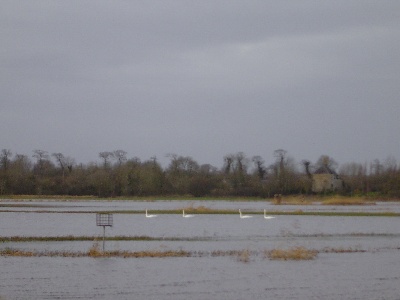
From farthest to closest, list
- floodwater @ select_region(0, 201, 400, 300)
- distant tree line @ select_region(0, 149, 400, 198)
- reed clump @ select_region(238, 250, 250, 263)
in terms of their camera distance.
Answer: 1. distant tree line @ select_region(0, 149, 400, 198)
2. reed clump @ select_region(238, 250, 250, 263)
3. floodwater @ select_region(0, 201, 400, 300)

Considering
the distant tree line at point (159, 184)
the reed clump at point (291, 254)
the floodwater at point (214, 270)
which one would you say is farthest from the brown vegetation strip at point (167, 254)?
the distant tree line at point (159, 184)

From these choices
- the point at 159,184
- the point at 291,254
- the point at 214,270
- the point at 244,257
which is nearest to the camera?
the point at 214,270

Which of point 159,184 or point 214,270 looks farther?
point 159,184

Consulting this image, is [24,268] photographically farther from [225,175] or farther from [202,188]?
[225,175]

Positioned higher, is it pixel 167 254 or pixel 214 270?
pixel 167 254

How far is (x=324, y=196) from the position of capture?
11912cm

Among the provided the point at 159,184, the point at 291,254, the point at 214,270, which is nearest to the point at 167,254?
the point at 214,270

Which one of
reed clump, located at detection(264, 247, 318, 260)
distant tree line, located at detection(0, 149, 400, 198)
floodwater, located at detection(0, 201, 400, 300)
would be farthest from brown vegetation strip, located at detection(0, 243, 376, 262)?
distant tree line, located at detection(0, 149, 400, 198)

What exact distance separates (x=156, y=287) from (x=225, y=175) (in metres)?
122

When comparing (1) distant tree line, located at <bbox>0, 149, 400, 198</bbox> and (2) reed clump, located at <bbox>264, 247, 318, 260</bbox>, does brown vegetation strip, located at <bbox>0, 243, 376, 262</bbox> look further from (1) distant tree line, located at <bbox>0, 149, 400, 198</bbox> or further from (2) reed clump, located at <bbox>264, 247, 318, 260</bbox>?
(1) distant tree line, located at <bbox>0, 149, 400, 198</bbox>

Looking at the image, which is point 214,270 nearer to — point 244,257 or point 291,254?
point 244,257

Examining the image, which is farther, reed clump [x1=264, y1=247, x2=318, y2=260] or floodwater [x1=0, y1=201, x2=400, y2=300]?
reed clump [x1=264, y1=247, x2=318, y2=260]

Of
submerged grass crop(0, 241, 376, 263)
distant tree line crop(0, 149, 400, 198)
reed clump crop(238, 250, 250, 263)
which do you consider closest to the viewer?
reed clump crop(238, 250, 250, 263)

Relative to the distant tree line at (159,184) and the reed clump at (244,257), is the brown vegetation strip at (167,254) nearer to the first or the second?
the reed clump at (244,257)
